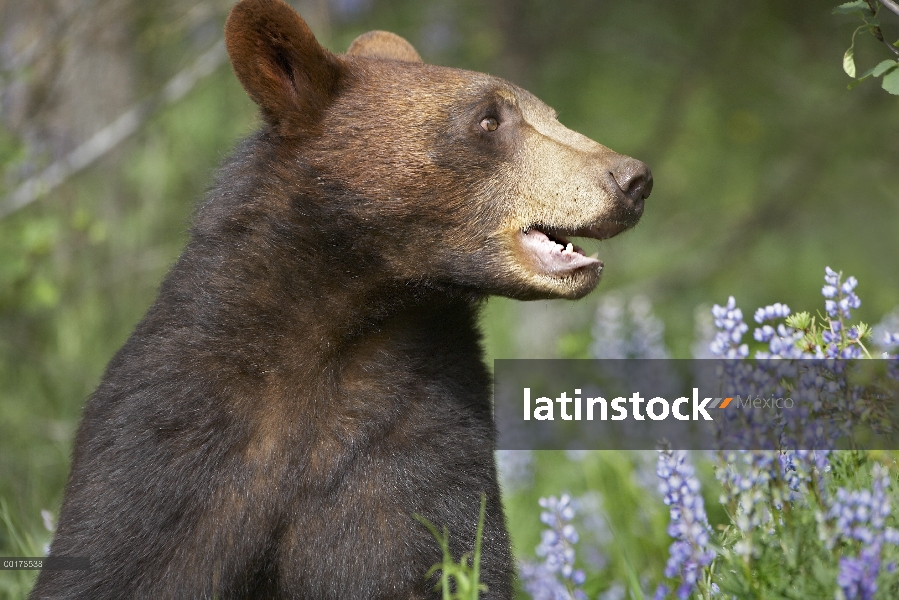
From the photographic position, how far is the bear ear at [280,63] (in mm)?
2949

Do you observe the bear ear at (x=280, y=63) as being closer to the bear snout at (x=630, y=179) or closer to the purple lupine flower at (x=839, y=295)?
the bear snout at (x=630, y=179)

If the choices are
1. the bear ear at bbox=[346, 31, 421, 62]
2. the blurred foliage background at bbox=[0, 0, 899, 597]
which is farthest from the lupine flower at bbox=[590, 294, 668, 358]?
the bear ear at bbox=[346, 31, 421, 62]

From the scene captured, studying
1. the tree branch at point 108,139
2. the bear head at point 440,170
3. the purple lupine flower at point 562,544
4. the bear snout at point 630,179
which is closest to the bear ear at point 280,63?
the bear head at point 440,170

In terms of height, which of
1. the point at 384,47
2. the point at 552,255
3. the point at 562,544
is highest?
the point at 384,47

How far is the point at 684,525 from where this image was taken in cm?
222

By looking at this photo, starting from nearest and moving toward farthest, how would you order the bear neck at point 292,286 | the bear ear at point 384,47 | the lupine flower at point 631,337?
the bear neck at point 292,286
the bear ear at point 384,47
the lupine flower at point 631,337

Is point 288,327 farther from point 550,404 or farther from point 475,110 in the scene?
point 550,404

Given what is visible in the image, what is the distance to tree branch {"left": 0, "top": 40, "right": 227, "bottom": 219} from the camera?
5453 millimetres

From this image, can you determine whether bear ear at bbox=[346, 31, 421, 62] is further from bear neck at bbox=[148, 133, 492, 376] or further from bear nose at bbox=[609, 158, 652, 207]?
bear nose at bbox=[609, 158, 652, 207]

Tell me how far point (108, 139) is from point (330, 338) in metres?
3.63

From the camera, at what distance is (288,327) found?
9.55 feet

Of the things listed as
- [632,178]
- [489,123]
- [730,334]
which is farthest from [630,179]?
[730,334]

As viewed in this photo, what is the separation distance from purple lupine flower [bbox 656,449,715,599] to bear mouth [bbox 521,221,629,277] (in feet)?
2.34

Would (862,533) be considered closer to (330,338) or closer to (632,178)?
(632,178)
